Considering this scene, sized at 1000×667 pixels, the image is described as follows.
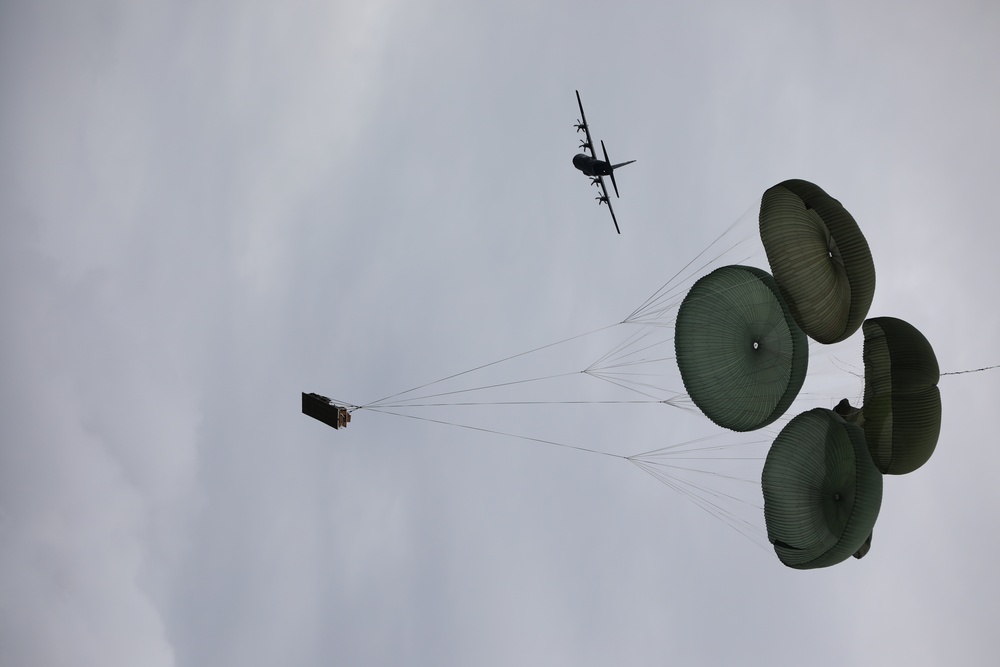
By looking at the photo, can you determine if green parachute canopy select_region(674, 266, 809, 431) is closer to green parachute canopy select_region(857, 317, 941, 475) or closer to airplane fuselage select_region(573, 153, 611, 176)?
green parachute canopy select_region(857, 317, 941, 475)

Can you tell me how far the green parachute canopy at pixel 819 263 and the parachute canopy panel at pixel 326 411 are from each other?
1575 centimetres

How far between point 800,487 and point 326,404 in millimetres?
16408

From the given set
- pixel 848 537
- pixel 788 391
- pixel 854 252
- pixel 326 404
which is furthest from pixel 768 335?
pixel 326 404

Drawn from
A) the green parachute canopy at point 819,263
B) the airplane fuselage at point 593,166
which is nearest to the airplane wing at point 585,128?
the airplane fuselage at point 593,166

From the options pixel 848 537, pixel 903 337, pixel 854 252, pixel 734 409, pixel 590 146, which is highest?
pixel 590 146

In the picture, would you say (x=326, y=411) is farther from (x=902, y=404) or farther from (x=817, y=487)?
(x=902, y=404)

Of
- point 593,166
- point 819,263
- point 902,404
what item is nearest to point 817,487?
point 902,404

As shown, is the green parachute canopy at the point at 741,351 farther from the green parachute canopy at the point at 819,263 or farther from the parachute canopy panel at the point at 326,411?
the parachute canopy panel at the point at 326,411

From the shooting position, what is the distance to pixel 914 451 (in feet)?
56.3

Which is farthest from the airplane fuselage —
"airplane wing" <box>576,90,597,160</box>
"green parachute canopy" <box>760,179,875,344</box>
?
"green parachute canopy" <box>760,179,875,344</box>

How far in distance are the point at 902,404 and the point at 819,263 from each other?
193 inches

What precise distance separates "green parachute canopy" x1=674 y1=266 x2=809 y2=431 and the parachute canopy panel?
12.4m

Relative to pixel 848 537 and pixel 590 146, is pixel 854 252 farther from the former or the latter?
pixel 590 146

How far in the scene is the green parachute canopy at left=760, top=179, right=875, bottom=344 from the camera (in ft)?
55.2
